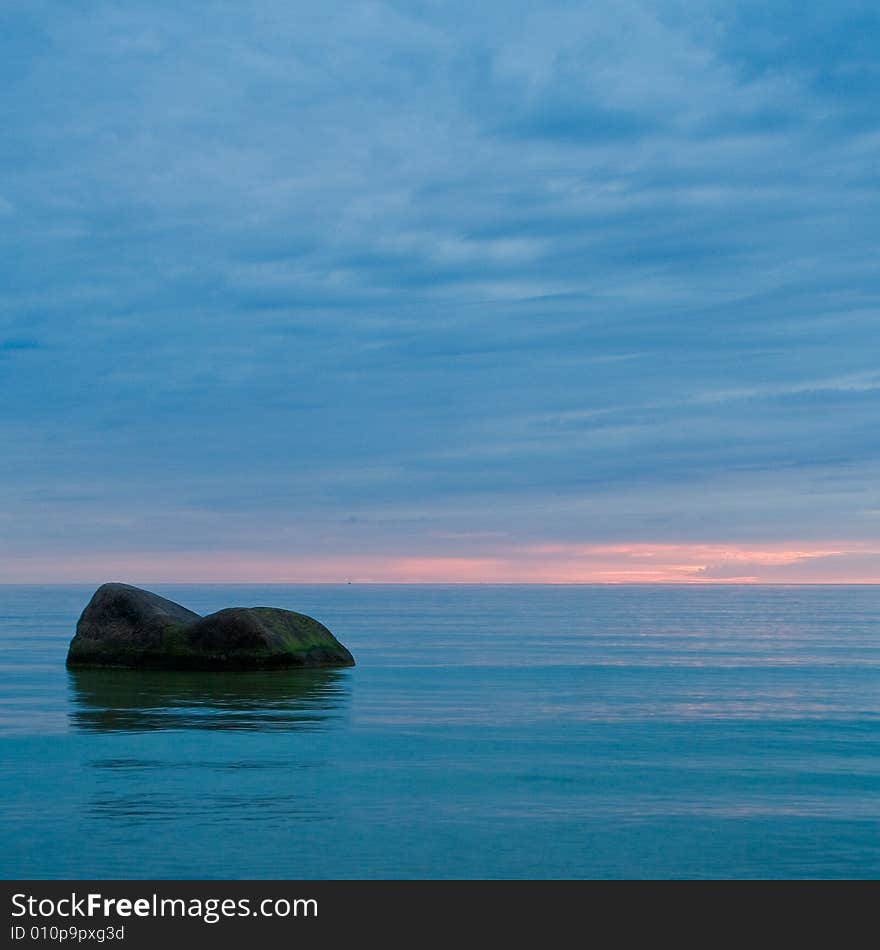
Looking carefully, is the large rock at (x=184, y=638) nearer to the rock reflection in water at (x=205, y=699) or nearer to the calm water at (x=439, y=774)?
the rock reflection in water at (x=205, y=699)

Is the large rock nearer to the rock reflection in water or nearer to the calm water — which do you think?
the rock reflection in water

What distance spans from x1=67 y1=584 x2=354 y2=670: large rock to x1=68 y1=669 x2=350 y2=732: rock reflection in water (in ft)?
1.47

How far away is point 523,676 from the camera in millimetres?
34312

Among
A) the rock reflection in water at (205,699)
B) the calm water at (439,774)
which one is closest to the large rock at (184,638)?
the rock reflection in water at (205,699)

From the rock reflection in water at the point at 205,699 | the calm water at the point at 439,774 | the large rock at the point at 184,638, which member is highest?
the large rock at the point at 184,638

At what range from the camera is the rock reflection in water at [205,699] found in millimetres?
22406

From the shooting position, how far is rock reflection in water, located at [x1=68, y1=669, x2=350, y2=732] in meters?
22.4

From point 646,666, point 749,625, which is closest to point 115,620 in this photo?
point 646,666

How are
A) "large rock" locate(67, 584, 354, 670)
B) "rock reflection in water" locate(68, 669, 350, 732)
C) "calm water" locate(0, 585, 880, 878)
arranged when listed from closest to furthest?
"calm water" locate(0, 585, 880, 878)
"rock reflection in water" locate(68, 669, 350, 732)
"large rock" locate(67, 584, 354, 670)

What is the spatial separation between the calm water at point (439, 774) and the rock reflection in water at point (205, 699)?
13 centimetres

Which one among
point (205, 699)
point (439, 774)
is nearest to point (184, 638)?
point (205, 699)

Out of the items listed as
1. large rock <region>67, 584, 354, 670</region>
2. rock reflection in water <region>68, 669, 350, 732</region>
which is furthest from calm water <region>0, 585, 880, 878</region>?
→ large rock <region>67, 584, 354, 670</region>
